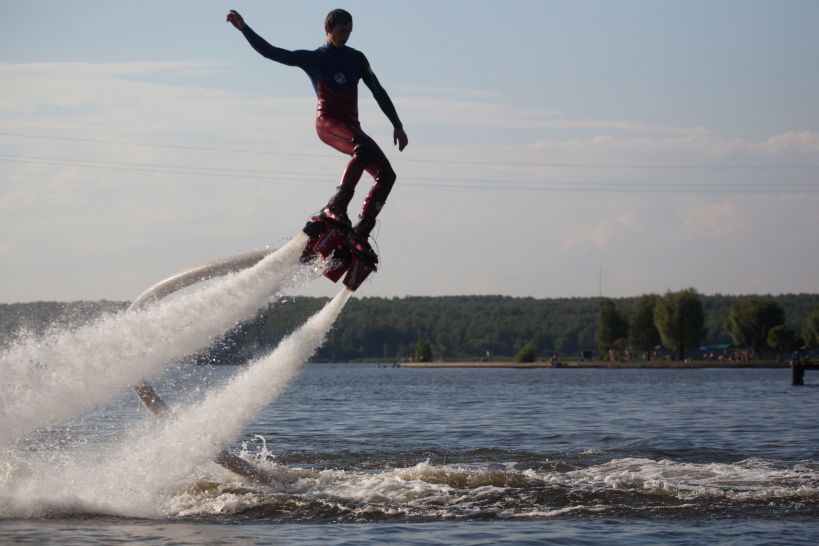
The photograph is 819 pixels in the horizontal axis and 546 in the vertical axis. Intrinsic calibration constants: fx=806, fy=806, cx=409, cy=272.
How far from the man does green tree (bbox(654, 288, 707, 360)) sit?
140 metres

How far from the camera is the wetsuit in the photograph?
10.9m

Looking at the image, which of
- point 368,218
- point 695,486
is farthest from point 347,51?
point 695,486

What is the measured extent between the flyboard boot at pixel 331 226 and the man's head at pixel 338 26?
1.99 m

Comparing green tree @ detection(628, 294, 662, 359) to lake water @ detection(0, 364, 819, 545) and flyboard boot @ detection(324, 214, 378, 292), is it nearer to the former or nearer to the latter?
lake water @ detection(0, 364, 819, 545)

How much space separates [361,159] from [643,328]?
489 feet

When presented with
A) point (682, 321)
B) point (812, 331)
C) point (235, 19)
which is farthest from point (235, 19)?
point (812, 331)

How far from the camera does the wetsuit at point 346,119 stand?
10906 mm

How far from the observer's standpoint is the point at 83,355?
12461mm

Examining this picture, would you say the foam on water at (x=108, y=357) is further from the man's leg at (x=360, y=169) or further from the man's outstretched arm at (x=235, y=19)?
the man's outstretched arm at (x=235, y=19)

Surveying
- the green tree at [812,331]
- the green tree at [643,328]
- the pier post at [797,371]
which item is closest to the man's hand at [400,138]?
the pier post at [797,371]

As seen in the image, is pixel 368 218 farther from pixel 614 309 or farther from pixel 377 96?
pixel 614 309

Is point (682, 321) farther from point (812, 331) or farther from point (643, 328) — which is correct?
point (812, 331)

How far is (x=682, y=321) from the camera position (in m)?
143

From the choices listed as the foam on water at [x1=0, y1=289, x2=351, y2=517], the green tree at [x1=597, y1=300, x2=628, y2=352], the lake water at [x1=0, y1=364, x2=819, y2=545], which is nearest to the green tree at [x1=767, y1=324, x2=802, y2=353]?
the green tree at [x1=597, y1=300, x2=628, y2=352]
